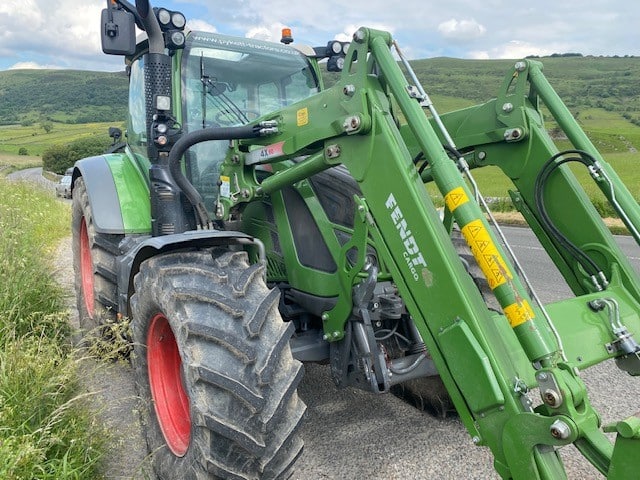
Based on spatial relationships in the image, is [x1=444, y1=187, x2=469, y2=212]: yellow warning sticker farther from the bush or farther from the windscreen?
the bush

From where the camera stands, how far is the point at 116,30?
9.86 feet

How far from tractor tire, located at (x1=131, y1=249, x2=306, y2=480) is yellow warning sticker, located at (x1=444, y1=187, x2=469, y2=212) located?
896 mm

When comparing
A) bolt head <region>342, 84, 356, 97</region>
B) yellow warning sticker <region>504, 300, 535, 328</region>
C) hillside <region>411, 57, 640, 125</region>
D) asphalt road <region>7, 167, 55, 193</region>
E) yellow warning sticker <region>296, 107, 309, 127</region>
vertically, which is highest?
hillside <region>411, 57, 640, 125</region>

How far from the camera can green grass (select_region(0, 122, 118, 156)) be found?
60.5 meters

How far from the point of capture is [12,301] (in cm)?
405

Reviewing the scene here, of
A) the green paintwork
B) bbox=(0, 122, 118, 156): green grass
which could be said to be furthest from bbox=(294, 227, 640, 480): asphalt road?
bbox=(0, 122, 118, 156): green grass

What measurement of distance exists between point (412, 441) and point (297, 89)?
268 centimetres

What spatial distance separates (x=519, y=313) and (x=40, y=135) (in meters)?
76.4

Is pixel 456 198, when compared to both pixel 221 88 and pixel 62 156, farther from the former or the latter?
pixel 62 156

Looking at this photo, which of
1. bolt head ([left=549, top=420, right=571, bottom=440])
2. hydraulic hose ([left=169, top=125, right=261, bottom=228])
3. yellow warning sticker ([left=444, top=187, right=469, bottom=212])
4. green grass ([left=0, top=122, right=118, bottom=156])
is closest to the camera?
bolt head ([left=549, top=420, right=571, bottom=440])

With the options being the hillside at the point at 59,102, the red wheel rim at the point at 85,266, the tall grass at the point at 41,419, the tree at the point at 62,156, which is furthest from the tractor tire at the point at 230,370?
the hillside at the point at 59,102

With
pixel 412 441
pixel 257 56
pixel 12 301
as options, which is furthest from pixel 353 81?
pixel 12 301

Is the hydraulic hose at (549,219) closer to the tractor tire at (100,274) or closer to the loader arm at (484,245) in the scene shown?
the loader arm at (484,245)

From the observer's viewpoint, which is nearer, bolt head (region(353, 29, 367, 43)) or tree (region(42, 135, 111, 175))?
bolt head (region(353, 29, 367, 43))
